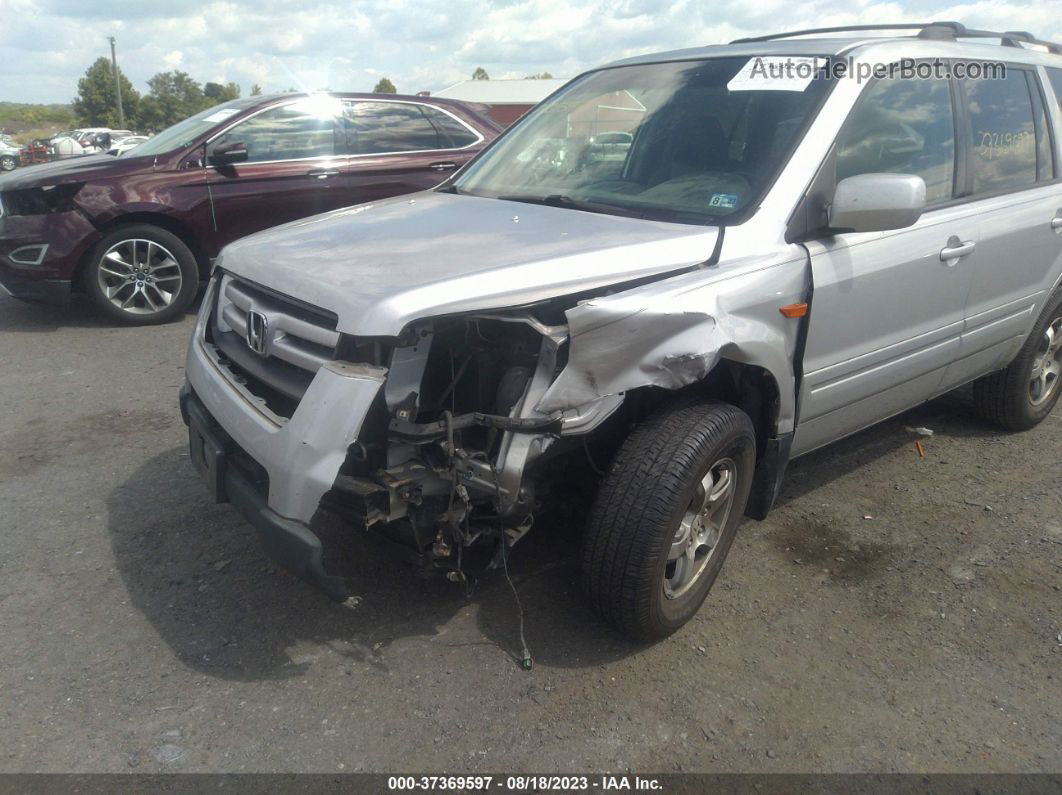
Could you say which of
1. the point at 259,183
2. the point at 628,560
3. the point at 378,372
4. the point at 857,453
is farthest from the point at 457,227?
the point at 259,183

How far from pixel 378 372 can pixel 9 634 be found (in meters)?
1.67

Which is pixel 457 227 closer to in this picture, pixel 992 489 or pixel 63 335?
pixel 992 489

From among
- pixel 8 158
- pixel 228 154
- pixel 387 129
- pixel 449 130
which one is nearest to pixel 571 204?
pixel 228 154

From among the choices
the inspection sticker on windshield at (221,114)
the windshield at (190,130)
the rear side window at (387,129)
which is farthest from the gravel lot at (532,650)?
the rear side window at (387,129)

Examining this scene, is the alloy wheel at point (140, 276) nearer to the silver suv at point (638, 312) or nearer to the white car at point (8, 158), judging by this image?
the silver suv at point (638, 312)

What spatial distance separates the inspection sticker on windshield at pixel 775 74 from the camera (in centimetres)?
315

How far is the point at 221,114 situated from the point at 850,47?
216 inches

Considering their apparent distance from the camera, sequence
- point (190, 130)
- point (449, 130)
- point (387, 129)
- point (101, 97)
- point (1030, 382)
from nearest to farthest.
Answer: point (1030, 382) → point (190, 130) → point (387, 129) → point (449, 130) → point (101, 97)

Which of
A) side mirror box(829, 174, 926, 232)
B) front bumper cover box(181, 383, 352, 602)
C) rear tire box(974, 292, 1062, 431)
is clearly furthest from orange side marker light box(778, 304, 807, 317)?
rear tire box(974, 292, 1062, 431)

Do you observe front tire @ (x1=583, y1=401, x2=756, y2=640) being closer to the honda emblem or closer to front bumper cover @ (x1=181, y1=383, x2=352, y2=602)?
front bumper cover @ (x1=181, y1=383, x2=352, y2=602)

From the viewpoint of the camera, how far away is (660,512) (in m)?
2.52

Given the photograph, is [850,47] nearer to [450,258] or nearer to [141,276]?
[450,258]

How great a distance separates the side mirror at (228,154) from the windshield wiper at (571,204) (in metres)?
3.91

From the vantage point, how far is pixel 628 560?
2.56 meters
